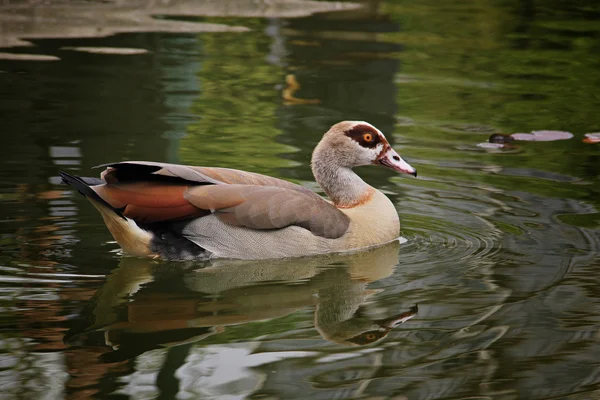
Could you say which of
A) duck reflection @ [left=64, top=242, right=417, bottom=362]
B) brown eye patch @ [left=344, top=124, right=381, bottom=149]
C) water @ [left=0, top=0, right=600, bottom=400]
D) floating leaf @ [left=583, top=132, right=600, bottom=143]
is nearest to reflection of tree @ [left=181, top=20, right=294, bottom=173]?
water @ [left=0, top=0, right=600, bottom=400]

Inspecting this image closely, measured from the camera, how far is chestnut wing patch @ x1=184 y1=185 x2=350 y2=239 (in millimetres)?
7277

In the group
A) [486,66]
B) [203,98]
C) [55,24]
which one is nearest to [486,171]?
[203,98]

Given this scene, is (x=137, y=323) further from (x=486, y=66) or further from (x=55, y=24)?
(x=55, y=24)

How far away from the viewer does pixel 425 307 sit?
253 inches

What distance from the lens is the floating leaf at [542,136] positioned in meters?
10.8

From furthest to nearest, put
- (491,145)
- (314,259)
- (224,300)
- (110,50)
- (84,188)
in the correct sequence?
(110,50) < (491,145) < (314,259) < (84,188) < (224,300)

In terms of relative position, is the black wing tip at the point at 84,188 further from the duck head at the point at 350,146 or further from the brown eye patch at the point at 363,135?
the brown eye patch at the point at 363,135

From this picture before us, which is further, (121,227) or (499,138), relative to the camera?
(499,138)

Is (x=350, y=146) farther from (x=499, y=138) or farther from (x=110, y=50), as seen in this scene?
(x=110, y=50)

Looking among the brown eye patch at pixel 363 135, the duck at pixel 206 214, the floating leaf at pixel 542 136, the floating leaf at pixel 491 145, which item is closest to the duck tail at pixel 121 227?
the duck at pixel 206 214

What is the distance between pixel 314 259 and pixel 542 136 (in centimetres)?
421

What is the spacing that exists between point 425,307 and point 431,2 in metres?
14.6

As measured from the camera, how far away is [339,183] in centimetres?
809

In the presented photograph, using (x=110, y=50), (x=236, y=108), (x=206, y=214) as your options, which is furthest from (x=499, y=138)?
(x=110, y=50)
